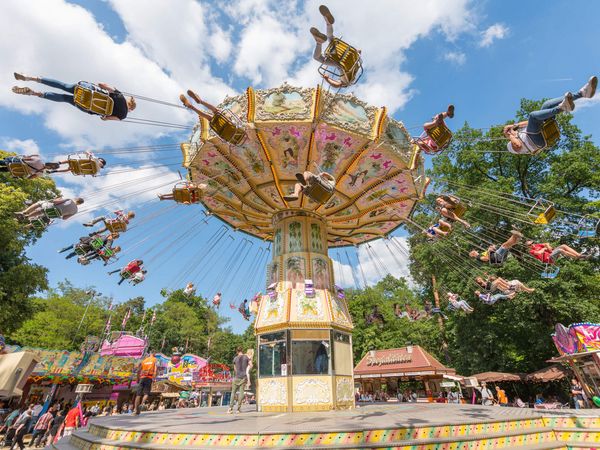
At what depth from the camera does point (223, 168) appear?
12734 mm

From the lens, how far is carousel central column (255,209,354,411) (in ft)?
35.7

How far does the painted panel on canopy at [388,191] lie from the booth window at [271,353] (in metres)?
6.21

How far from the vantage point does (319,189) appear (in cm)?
807

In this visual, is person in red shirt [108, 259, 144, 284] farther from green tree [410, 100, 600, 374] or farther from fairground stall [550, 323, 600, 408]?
fairground stall [550, 323, 600, 408]

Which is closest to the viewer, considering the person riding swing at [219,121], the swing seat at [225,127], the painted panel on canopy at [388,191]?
the person riding swing at [219,121]

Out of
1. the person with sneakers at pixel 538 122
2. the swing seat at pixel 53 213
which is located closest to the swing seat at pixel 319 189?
the person with sneakers at pixel 538 122

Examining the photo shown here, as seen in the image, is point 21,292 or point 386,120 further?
point 21,292

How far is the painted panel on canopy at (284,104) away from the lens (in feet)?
34.3

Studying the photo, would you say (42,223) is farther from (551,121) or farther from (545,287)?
(545,287)

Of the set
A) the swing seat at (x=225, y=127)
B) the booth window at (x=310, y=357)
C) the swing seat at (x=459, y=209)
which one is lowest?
the booth window at (x=310, y=357)

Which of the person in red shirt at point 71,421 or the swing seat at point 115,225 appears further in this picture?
the person in red shirt at point 71,421

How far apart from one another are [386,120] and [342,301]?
679 centimetres

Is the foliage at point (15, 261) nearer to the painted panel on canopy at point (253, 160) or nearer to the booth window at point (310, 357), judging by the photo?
the painted panel on canopy at point (253, 160)

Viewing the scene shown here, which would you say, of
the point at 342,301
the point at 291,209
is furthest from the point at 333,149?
the point at 342,301
